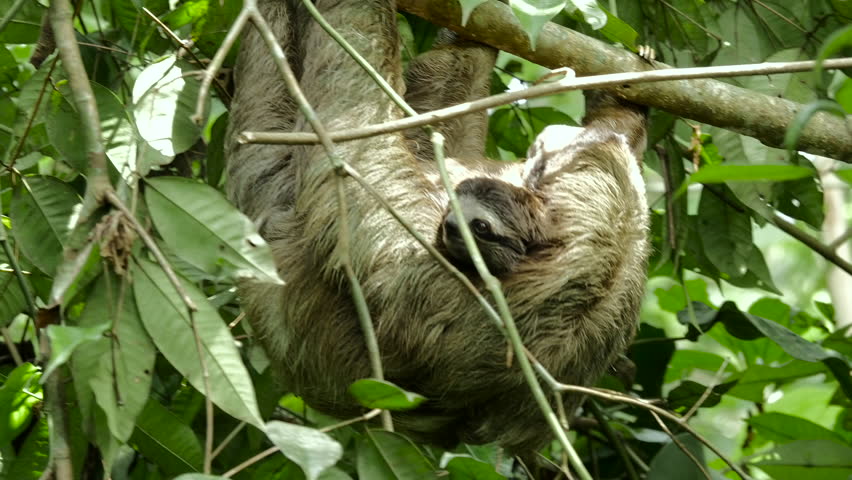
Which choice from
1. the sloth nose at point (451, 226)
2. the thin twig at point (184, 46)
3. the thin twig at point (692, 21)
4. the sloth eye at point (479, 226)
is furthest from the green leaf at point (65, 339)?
the thin twig at point (692, 21)

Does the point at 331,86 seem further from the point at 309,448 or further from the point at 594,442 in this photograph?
the point at 594,442

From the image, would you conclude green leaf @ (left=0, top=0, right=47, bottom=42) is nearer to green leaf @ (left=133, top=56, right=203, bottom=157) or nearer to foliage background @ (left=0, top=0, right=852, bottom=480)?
foliage background @ (left=0, top=0, right=852, bottom=480)

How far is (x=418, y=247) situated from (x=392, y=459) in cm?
129

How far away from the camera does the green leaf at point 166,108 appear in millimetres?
3902

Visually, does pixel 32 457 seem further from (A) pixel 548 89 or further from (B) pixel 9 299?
(A) pixel 548 89

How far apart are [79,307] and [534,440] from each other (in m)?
2.22

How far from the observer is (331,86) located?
15.5 feet

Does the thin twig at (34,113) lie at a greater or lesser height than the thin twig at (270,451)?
greater

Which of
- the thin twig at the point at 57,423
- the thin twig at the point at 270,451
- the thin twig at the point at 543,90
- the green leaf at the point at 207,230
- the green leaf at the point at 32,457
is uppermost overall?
the thin twig at the point at 543,90

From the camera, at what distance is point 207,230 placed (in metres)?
3.20

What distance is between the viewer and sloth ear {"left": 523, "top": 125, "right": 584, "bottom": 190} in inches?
203

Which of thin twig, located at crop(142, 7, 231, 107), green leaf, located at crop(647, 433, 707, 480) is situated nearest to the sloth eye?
thin twig, located at crop(142, 7, 231, 107)

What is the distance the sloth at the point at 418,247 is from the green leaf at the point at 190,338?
4.16 ft

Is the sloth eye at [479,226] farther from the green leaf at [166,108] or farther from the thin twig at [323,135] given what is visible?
the green leaf at [166,108]
